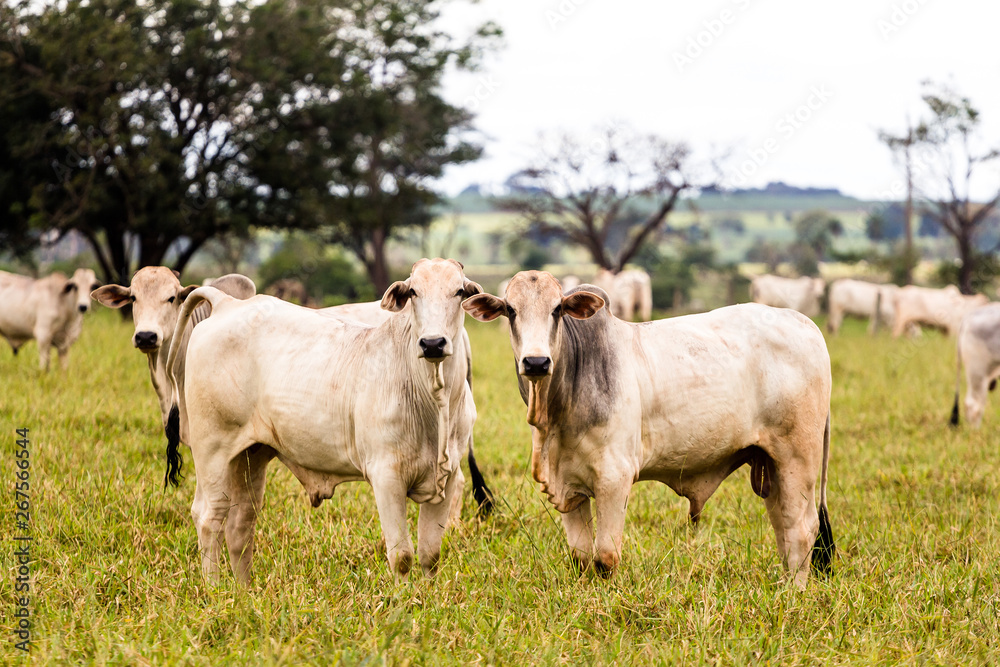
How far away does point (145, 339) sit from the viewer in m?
5.59

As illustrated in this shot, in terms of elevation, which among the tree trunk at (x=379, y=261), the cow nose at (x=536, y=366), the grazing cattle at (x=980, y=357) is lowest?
the tree trunk at (x=379, y=261)

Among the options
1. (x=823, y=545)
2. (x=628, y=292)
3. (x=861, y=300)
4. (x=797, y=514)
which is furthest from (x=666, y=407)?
(x=861, y=300)

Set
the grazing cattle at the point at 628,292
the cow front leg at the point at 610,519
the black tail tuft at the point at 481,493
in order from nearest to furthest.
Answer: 1. the cow front leg at the point at 610,519
2. the black tail tuft at the point at 481,493
3. the grazing cattle at the point at 628,292

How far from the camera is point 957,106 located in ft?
93.8

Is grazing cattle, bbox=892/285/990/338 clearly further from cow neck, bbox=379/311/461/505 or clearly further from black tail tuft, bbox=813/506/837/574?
cow neck, bbox=379/311/461/505

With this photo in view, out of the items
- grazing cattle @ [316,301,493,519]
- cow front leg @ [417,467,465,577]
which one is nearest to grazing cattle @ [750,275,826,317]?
grazing cattle @ [316,301,493,519]

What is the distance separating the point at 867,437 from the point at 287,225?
15976 mm

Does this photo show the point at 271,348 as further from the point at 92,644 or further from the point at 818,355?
the point at 818,355

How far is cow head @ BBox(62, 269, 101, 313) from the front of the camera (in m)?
11.0

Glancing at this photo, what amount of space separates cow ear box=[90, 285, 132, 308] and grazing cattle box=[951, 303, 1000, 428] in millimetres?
8406

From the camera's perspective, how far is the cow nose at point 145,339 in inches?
220

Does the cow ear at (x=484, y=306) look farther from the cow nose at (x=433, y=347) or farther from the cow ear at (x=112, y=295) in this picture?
the cow ear at (x=112, y=295)

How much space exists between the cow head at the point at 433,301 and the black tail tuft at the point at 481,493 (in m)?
2.01

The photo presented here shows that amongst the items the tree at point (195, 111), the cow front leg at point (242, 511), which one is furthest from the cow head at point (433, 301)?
the tree at point (195, 111)
